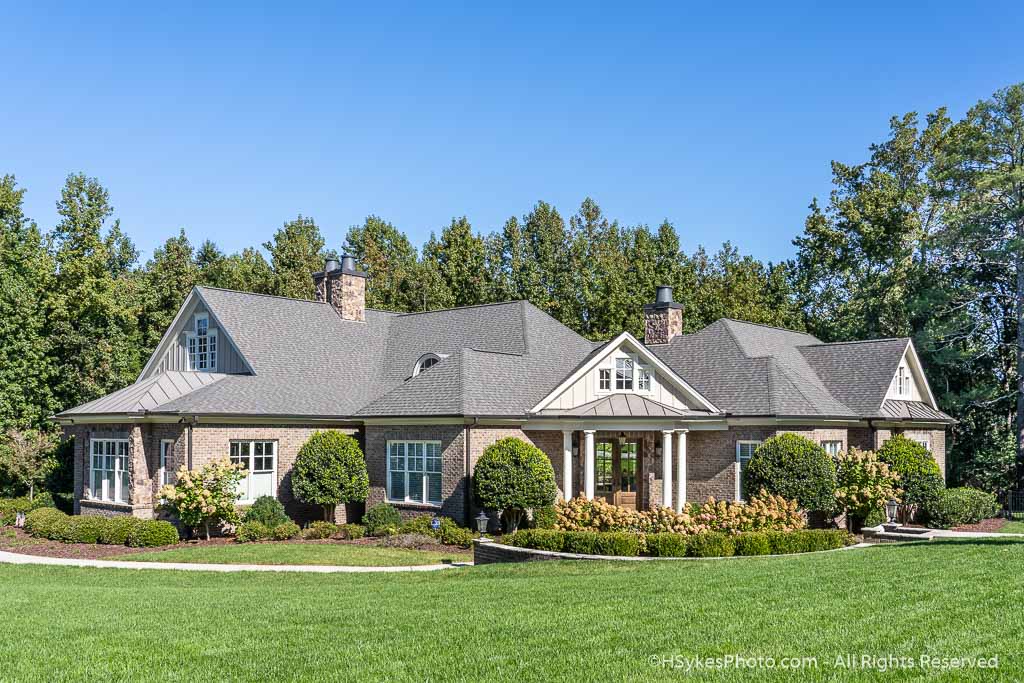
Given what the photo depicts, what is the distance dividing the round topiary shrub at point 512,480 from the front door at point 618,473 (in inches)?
138

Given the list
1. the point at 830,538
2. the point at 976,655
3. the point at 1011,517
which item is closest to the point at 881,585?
the point at 976,655

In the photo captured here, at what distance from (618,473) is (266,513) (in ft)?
33.0

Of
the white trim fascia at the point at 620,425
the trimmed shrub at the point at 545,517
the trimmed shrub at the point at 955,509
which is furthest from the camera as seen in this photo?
the trimmed shrub at the point at 955,509

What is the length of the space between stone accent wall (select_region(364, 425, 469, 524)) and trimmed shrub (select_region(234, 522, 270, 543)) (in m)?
3.73

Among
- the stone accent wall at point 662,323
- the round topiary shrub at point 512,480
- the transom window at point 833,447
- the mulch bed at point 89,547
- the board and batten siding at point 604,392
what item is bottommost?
the mulch bed at point 89,547

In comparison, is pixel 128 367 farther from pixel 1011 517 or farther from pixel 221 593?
pixel 1011 517

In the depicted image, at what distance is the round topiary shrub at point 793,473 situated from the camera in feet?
75.7

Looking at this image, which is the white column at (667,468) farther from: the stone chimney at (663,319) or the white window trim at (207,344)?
the white window trim at (207,344)

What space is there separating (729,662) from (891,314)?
3797 centimetres

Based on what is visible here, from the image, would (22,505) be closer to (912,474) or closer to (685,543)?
(685,543)

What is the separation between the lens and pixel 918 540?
20.8m

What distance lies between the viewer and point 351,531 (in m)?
A: 23.5

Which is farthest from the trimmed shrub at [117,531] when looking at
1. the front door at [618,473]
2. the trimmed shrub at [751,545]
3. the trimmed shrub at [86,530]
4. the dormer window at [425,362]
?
the trimmed shrub at [751,545]

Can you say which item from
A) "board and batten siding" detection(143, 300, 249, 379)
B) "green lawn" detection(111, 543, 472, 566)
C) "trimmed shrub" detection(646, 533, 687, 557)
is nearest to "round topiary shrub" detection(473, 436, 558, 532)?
"green lawn" detection(111, 543, 472, 566)
